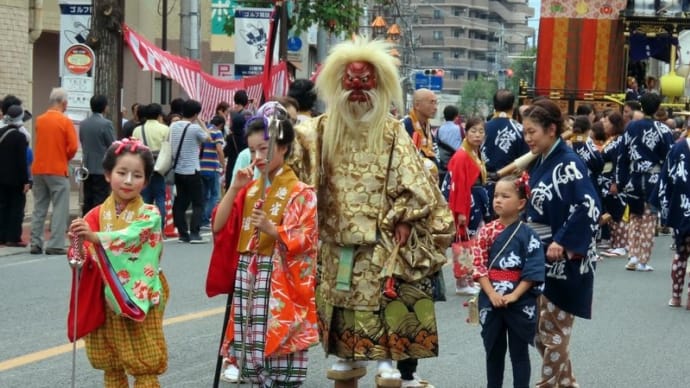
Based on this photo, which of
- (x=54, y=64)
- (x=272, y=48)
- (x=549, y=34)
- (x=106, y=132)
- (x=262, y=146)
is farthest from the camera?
(x=549, y=34)

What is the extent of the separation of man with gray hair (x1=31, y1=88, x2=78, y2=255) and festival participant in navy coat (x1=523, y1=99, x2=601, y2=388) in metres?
8.90

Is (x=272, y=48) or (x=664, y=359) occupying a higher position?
(x=272, y=48)

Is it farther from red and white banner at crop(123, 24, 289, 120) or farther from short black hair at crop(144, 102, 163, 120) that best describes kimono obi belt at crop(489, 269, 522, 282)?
red and white banner at crop(123, 24, 289, 120)

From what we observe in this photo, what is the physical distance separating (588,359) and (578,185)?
8.52ft

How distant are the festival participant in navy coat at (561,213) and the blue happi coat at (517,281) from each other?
1.03 feet

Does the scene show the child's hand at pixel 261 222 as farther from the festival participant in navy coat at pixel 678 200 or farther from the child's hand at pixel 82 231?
the festival participant in navy coat at pixel 678 200

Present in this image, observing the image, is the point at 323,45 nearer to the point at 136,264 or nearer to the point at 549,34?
the point at 549,34

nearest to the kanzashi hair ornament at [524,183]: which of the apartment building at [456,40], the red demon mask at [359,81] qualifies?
the red demon mask at [359,81]

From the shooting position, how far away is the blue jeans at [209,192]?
62.3 ft

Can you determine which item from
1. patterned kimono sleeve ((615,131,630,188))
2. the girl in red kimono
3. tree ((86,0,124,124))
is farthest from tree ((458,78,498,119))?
the girl in red kimono

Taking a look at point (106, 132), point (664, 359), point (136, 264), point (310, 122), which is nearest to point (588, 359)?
point (664, 359)

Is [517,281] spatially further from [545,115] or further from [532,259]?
[545,115]

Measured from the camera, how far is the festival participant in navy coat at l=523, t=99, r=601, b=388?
23.3 feet

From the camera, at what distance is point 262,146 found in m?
6.67
